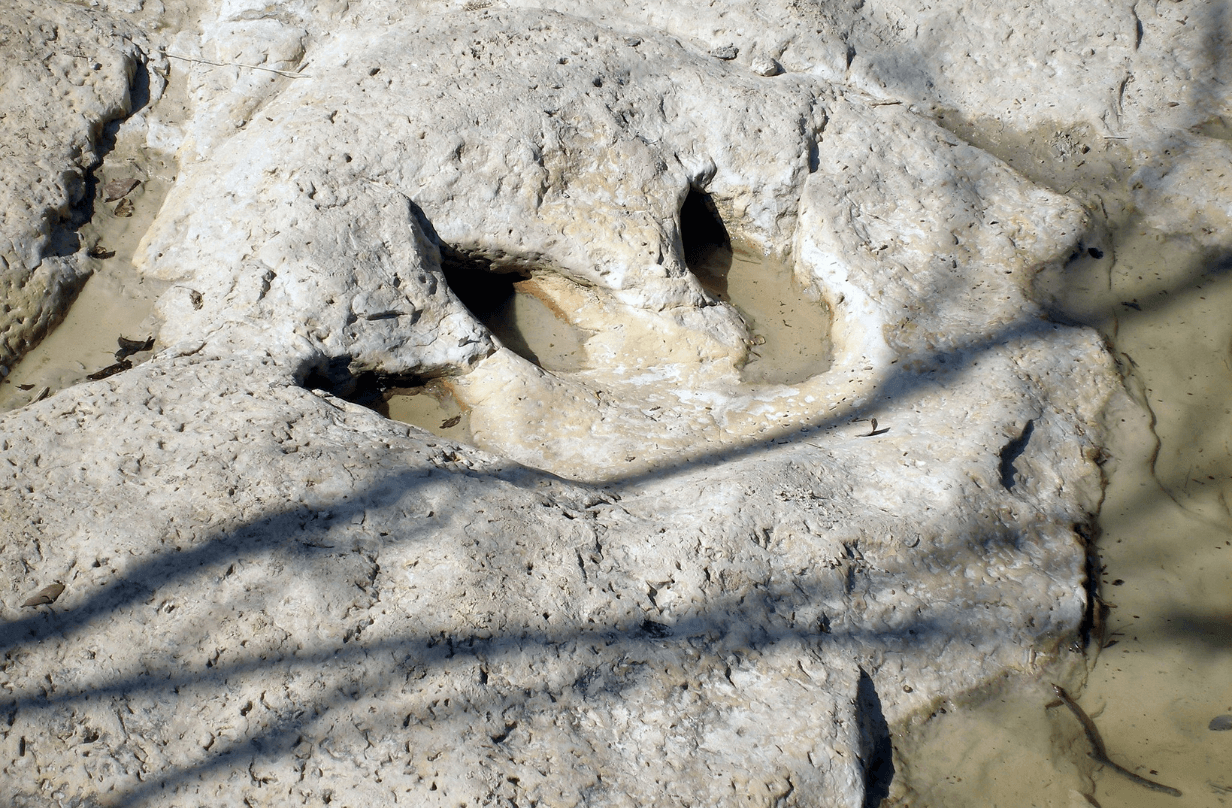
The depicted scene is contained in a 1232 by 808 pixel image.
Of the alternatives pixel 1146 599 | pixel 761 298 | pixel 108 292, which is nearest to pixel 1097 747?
pixel 1146 599

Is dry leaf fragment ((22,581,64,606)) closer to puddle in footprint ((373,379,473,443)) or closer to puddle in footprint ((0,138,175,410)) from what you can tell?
puddle in footprint ((0,138,175,410))

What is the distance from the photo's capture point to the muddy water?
6.61 feet

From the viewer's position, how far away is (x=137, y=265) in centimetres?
284

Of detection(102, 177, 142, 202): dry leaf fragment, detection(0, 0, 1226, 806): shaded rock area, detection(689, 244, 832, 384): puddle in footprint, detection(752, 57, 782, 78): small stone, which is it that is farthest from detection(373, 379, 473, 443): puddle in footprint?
detection(752, 57, 782, 78): small stone

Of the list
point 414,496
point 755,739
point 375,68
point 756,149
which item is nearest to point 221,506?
point 414,496

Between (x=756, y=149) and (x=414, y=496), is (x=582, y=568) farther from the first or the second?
(x=756, y=149)

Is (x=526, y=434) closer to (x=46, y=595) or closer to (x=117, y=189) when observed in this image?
(x=46, y=595)

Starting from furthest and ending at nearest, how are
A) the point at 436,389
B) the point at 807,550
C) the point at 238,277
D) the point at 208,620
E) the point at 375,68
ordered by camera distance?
the point at 375,68, the point at 436,389, the point at 238,277, the point at 807,550, the point at 208,620

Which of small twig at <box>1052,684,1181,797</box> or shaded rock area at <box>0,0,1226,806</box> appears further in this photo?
small twig at <box>1052,684,1181,797</box>

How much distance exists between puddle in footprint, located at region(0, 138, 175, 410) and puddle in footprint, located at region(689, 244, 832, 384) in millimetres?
1994

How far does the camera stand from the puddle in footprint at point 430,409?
268 centimetres

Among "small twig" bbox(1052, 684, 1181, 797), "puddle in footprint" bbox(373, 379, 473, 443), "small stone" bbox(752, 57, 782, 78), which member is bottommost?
"small twig" bbox(1052, 684, 1181, 797)

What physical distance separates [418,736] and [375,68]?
2.44m

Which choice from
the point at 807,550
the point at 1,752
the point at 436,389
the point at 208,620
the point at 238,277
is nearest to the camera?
the point at 1,752
